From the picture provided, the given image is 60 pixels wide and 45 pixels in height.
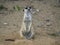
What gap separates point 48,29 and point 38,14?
2.12 metres

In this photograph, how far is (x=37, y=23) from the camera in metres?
8.98

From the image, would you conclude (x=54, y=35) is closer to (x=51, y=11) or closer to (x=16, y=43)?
(x=16, y=43)

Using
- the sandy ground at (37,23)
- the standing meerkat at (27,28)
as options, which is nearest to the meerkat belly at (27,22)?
the standing meerkat at (27,28)

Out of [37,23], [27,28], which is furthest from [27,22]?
[37,23]

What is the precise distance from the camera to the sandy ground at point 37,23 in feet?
20.8

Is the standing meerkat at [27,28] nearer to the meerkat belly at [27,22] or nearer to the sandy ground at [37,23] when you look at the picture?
the meerkat belly at [27,22]

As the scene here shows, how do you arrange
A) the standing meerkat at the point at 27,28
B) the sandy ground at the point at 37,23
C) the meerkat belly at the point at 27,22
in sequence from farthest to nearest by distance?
the meerkat belly at the point at 27,22, the standing meerkat at the point at 27,28, the sandy ground at the point at 37,23

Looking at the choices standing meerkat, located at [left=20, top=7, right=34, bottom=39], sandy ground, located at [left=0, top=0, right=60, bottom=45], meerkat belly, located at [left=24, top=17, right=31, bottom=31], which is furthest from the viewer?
meerkat belly, located at [left=24, top=17, right=31, bottom=31]

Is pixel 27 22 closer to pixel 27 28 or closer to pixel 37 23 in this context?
pixel 27 28

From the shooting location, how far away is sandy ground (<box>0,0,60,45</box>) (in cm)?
635

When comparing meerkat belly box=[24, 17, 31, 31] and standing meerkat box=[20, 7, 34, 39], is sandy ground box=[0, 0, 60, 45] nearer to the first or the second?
standing meerkat box=[20, 7, 34, 39]

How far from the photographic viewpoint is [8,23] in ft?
29.3

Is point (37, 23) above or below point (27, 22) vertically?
below

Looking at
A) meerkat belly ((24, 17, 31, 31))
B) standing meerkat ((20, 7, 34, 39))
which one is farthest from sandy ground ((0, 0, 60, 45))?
meerkat belly ((24, 17, 31, 31))
